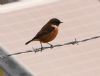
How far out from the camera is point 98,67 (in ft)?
53.8

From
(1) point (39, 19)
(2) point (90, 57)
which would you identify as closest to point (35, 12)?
(1) point (39, 19)

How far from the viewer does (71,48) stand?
17469 mm

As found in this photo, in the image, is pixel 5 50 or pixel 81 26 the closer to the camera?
pixel 5 50

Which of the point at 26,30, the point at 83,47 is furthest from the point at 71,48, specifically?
the point at 26,30

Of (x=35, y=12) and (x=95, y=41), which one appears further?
(x=35, y=12)

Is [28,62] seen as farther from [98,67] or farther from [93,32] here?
[93,32]

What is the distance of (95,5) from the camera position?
2008 cm

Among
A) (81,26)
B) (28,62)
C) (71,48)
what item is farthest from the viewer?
(81,26)

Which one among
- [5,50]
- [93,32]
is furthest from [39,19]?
[5,50]

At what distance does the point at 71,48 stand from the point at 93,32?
1278 mm

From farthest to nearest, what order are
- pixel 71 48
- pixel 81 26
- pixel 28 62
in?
pixel 81 26 < pixel 71 48 < pixel 28 62

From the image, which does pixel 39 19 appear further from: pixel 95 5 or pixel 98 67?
pixel 98 67

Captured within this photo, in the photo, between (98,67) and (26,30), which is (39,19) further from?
(98,67)

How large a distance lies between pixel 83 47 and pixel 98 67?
1276mm
